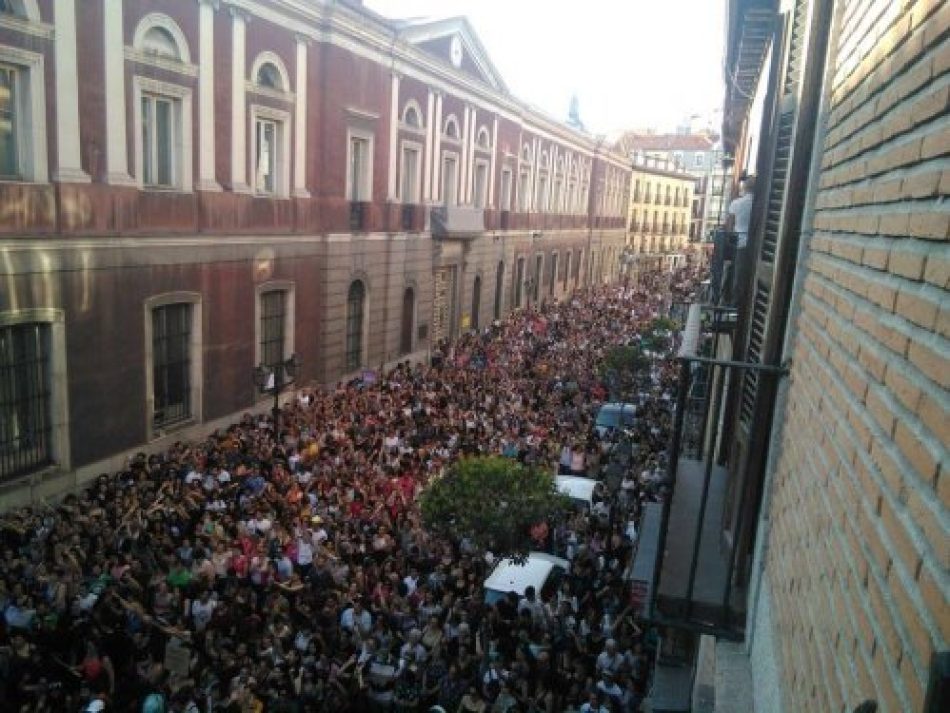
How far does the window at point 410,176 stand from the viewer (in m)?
27.7

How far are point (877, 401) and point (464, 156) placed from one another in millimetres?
31076

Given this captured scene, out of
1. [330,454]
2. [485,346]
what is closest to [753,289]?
[330,454]

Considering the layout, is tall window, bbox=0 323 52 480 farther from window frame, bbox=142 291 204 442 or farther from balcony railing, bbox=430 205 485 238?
balcony railing, bbox=430 205 485 238

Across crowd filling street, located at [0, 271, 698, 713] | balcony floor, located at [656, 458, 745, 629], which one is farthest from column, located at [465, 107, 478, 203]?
balcony floor, located at [656, 458, 745, 629]

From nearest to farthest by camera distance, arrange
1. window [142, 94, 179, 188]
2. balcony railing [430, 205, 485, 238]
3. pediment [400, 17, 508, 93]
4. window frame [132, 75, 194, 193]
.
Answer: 1. window frame [132, 75, 194, 193]
2. window [142, 94, 179, 188]
3. pediment [400, 17, 508, 93]
4. balcony railing [430, 205, 485, 238]

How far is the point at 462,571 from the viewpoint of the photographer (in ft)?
38.5

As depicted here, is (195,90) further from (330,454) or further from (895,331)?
(895,331)

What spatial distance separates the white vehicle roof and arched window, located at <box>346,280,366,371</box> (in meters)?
10.3

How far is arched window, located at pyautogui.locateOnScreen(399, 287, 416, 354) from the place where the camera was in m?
28.7

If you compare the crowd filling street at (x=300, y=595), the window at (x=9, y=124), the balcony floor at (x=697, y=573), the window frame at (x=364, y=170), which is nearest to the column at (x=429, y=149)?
the window frame at (x=364, y=170)

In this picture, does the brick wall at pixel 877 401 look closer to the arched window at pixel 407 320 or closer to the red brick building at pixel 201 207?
the red brick building at pixel 201 207

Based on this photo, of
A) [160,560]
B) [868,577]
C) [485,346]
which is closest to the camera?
[868,577]

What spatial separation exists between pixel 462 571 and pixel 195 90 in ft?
38.2

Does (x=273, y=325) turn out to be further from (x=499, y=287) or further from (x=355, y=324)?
(x=499, y=287)
